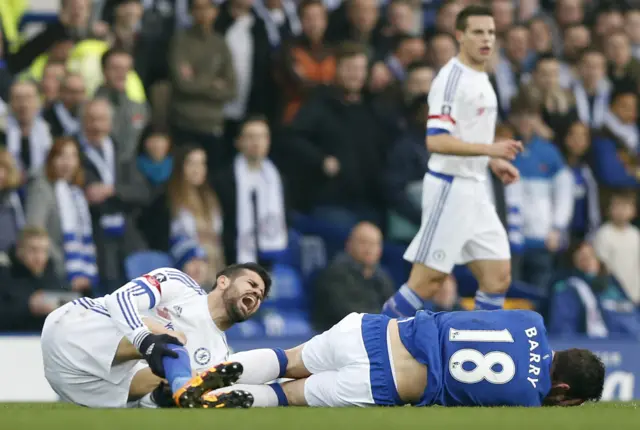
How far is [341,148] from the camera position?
1382cm

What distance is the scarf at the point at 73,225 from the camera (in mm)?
12461

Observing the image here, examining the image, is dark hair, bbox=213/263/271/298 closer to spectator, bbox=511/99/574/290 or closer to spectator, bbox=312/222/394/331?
spectator, bbox=312/222/394/331

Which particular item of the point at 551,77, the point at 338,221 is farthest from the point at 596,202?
the point at 338,221

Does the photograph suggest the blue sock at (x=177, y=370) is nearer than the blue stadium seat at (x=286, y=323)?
Yes

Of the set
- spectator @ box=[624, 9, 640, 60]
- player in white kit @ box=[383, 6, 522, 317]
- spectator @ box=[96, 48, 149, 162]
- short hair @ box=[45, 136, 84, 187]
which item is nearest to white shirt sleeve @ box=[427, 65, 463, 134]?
player in white kit @ box=[383, 6, 522, 317]

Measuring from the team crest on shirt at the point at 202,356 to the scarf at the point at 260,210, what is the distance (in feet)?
16.1

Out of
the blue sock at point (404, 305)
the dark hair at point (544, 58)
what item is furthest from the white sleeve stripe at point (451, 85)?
the dark hair at point (544, 58)

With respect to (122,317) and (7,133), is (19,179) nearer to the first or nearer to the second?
(7,133)

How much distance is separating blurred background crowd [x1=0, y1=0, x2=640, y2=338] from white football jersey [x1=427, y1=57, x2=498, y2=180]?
2.52 meters

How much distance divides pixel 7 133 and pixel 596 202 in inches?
241

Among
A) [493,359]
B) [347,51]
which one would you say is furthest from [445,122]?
[347,51]

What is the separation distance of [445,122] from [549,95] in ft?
17.3

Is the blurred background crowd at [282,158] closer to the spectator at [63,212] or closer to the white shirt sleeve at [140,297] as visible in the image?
the spectator at [63,212]

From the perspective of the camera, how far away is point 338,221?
13.9 m
